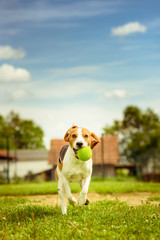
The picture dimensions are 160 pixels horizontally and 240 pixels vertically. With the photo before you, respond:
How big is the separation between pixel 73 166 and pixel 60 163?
56 cm

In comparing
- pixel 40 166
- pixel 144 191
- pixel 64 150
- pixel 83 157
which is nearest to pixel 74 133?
pixel 83 157

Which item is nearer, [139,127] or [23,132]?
[139,127]

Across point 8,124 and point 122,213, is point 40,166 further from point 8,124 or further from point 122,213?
point 122,213

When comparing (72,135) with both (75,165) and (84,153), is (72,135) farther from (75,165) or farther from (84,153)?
(75,165)

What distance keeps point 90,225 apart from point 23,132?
65264 millimetres

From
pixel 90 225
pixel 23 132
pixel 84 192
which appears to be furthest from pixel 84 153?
pixel 23 132

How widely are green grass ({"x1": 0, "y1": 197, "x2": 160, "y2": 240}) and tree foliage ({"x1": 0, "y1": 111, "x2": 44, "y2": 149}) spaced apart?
62.6 meters

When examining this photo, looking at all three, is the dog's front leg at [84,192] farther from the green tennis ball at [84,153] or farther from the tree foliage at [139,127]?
the tree foliage at [139,127]

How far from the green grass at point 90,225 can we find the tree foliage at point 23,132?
6257 centimetres

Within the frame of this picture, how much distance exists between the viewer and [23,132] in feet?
227

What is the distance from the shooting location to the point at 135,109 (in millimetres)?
55281

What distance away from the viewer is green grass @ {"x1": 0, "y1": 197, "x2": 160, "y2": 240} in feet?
15.0

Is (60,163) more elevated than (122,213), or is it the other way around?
(60,163)

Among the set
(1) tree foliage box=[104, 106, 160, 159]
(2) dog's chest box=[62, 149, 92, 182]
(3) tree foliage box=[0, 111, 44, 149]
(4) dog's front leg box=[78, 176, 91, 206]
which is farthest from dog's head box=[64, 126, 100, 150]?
(3) tree foliage box=[0, 111, 44, 149]
